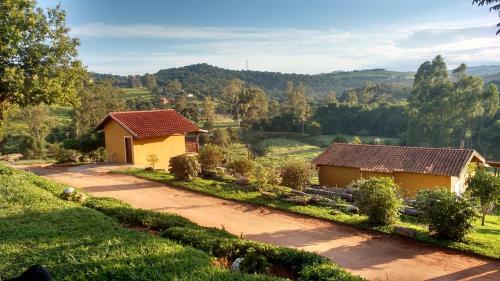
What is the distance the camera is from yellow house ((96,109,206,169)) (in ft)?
80.5

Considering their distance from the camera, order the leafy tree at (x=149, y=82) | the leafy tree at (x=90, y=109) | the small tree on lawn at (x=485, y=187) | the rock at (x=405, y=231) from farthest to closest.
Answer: the leafy tree at (x=149, y=82) < the leafy tree at (x=90, y=109) < the small tree on lawn at (x=485, y=187) < the rock at (x=405, y=231)

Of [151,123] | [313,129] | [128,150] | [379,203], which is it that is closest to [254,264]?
[379,203]

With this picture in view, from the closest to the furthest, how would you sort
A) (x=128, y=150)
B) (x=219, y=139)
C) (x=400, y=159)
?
(x=400, y=159)
(x=128, y=150)
(x=219, y=139)

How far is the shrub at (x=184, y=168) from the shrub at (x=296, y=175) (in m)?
4.16

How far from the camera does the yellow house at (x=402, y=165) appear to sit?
20172mm

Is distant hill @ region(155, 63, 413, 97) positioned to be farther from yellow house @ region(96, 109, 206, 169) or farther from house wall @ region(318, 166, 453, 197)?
house wall @ region(318, 166, 453, 197)

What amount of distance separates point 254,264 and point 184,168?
11702mm

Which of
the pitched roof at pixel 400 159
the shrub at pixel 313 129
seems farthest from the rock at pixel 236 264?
the shrub at pixel 313 129

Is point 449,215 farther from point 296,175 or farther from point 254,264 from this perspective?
point 296,175

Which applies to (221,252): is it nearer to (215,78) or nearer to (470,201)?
(470,201)

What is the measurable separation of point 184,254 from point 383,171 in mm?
15716

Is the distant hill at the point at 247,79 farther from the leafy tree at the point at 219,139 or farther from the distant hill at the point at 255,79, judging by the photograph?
the leafy tree at the point at 219,139

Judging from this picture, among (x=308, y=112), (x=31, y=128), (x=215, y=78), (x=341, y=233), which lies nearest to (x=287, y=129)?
(x=308, y=112)

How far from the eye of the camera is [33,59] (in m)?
19.8
